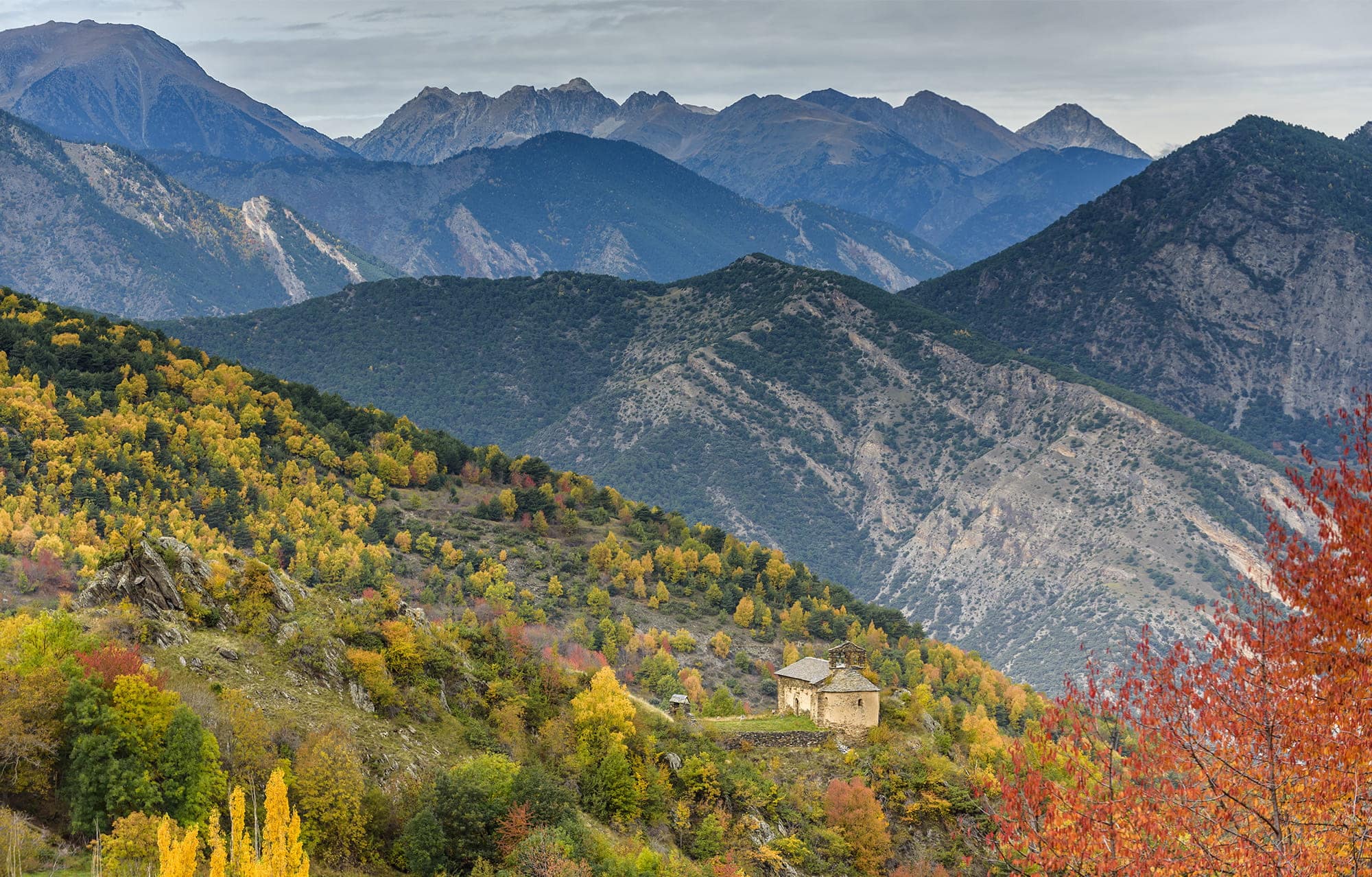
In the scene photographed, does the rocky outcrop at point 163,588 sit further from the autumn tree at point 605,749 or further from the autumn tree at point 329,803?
the autumn tree at point 605,749

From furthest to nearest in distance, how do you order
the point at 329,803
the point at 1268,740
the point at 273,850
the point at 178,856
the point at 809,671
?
1. the point at 809,671
2. the point at 329,803
3. the point at 273,850
4. the point at 178,856
5. the point at 1268,740

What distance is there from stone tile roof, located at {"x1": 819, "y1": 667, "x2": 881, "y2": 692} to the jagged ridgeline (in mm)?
2357

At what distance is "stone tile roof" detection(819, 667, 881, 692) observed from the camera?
72.6 metres

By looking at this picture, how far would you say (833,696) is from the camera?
72.8 metres

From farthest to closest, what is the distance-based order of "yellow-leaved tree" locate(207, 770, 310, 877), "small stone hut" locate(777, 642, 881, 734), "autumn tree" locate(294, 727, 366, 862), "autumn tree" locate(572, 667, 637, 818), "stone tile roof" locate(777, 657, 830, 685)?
"stone tile roof" locate(777, 657, 830, 685), "small stone hut" locate(777, 642, 881, 734), "autumn tree" locate(572, 667, 637, 818), "autumn tree" locate(294, 727, 366, 862), "yellow-leaved tree" locate(207, 770, 310, 877)

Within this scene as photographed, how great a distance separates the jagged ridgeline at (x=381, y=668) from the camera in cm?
4300

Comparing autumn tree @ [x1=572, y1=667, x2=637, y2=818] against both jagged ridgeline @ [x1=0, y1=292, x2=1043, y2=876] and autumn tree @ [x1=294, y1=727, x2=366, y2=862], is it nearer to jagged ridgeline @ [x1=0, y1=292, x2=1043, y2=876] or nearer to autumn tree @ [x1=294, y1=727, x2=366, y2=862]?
jagged ridgeline @ [x1=0, y1=292, x2=1043, y2=876]

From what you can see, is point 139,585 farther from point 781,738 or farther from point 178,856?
point 781,738

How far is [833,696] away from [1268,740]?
154ft


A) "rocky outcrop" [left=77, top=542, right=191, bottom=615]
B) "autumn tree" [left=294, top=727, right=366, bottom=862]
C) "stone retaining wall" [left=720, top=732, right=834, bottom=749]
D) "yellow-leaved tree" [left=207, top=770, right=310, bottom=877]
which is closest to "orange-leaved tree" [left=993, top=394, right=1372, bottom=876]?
"yellow-leaved tree" [left=207, top=770, right=310, bottom=877]

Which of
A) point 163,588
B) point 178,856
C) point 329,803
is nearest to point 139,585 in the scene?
point 163,588

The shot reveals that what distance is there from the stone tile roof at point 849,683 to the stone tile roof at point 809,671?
0.77 m

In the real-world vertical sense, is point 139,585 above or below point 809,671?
above

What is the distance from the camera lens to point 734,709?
88.5 meters
